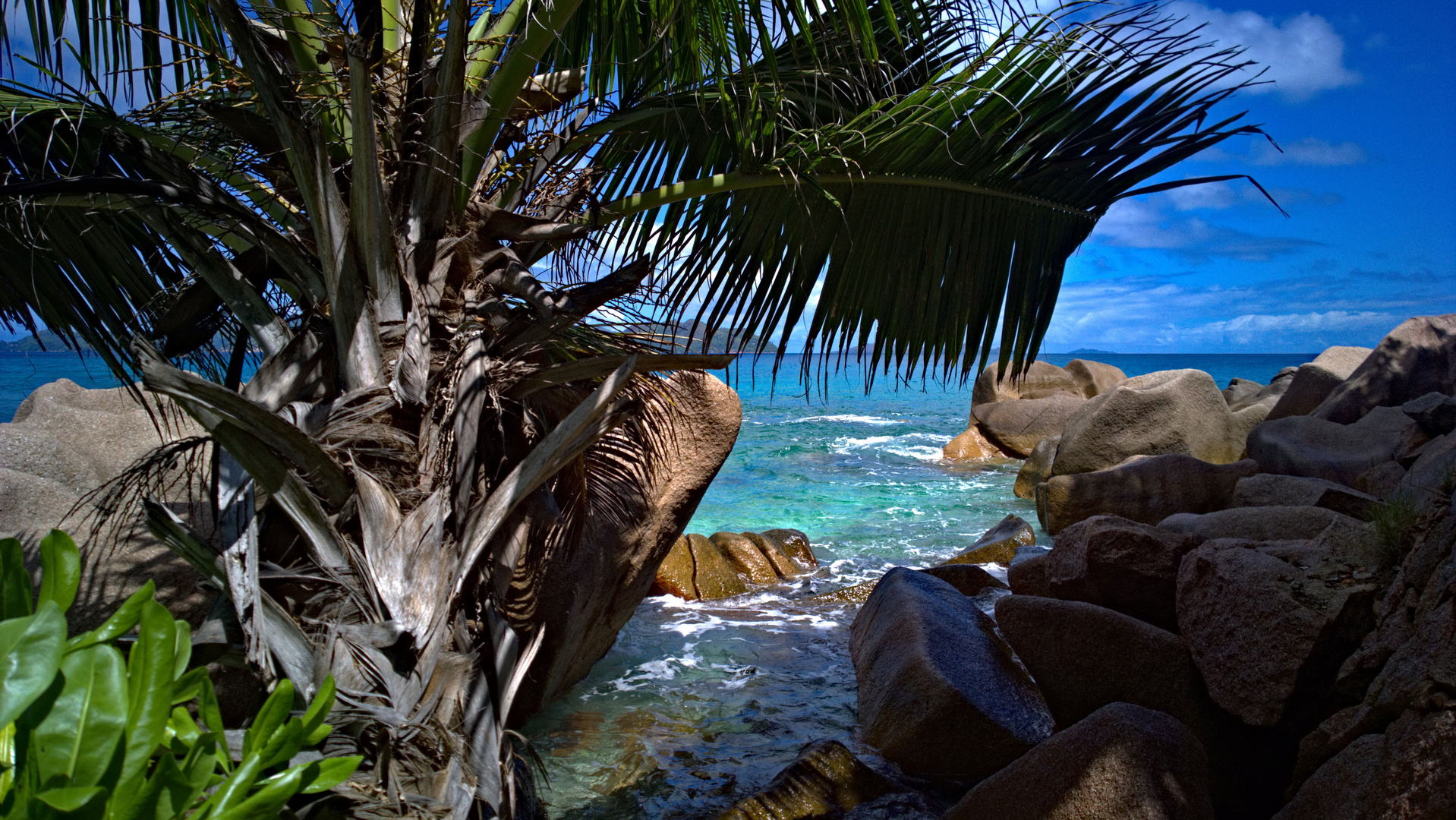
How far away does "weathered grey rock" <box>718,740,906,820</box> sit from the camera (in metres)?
3.05

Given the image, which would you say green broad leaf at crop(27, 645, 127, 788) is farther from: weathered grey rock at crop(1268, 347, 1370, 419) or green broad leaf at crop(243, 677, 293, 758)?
weathered grey rock at crop(1268, 347, 1370, 419)

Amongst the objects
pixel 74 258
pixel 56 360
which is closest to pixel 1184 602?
pixel 74 258

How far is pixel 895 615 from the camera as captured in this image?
4562mm

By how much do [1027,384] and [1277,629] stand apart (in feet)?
56.7

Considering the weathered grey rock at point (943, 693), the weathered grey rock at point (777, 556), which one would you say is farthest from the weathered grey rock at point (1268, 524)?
the weathered grey rock at point (777, 556)

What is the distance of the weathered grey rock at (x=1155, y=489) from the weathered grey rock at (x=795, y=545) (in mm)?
2502

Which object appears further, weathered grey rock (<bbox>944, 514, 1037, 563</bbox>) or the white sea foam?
the white sea foam

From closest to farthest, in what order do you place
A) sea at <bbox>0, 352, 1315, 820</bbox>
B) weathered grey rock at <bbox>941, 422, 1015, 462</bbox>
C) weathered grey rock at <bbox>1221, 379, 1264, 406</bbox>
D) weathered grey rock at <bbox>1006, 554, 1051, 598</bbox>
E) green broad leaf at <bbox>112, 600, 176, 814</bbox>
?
green broad leaf at <bbox>112, 600, 176, 814</bbox>, sea at <bbox>0, 352, 1315, 820</bbox>, weathered grey rock at <bbox>1006, 554, 1051, 598</bbox>, weathered grey rock at <bbox>941, 422, 1015, 462</bbox>, weathered grey rock at <bbox>1221, 379, 1264, 406</bbox>

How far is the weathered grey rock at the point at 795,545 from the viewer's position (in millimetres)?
8141

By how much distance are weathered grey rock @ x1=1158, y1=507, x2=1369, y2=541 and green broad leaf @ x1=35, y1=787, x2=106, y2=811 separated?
4.81m

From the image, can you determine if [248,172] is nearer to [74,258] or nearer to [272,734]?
[74,258]

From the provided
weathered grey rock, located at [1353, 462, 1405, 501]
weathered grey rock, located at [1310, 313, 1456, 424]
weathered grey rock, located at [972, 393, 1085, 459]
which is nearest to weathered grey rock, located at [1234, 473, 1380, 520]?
weathered grey rock, located at [1353, 462, 1405, 501]

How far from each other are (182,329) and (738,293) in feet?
6.93

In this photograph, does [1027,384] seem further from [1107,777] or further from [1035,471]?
[1107,777]
